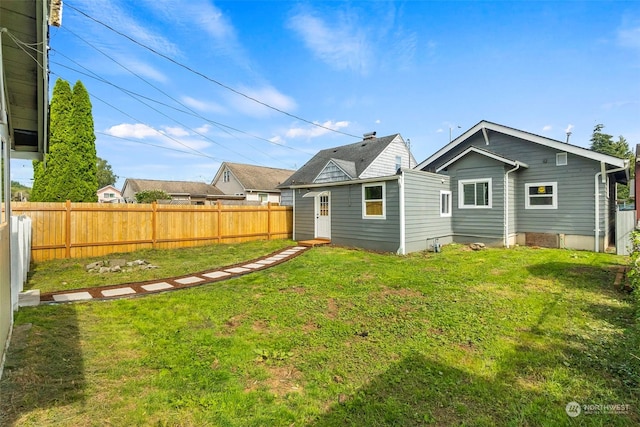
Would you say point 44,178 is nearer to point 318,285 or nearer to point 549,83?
point 318,285

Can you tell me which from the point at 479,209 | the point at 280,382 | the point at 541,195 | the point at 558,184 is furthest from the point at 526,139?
the point at 280,382

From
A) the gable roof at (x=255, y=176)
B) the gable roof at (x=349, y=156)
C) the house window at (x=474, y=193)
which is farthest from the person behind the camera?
the gable roof at (x=255, y=176)

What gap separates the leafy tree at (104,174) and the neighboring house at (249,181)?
39291 millimetres

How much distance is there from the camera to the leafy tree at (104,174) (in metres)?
58.3

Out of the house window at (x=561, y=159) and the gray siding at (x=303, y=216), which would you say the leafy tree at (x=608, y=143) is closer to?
the house window at (x=561, y=159)

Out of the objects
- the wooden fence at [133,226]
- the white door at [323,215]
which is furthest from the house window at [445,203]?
the wooden fence at [133,226]

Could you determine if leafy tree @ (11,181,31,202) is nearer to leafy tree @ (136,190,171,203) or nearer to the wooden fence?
the wooden fence

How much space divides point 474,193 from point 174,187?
96.8 ft

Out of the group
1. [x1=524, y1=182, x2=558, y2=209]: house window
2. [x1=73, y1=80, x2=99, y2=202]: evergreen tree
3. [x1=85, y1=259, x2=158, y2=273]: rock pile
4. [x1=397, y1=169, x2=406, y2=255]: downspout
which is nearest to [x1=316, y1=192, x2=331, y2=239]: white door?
[x1=397, y1=169, x2=406, y2=255]: downspout

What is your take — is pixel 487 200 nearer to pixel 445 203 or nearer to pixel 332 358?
pixel 445 203

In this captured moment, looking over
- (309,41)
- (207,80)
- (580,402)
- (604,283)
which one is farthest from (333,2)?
(580,402)

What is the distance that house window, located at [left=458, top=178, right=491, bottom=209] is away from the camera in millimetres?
11375

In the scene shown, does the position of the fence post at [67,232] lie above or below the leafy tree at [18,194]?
below

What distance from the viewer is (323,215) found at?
1267 cm
